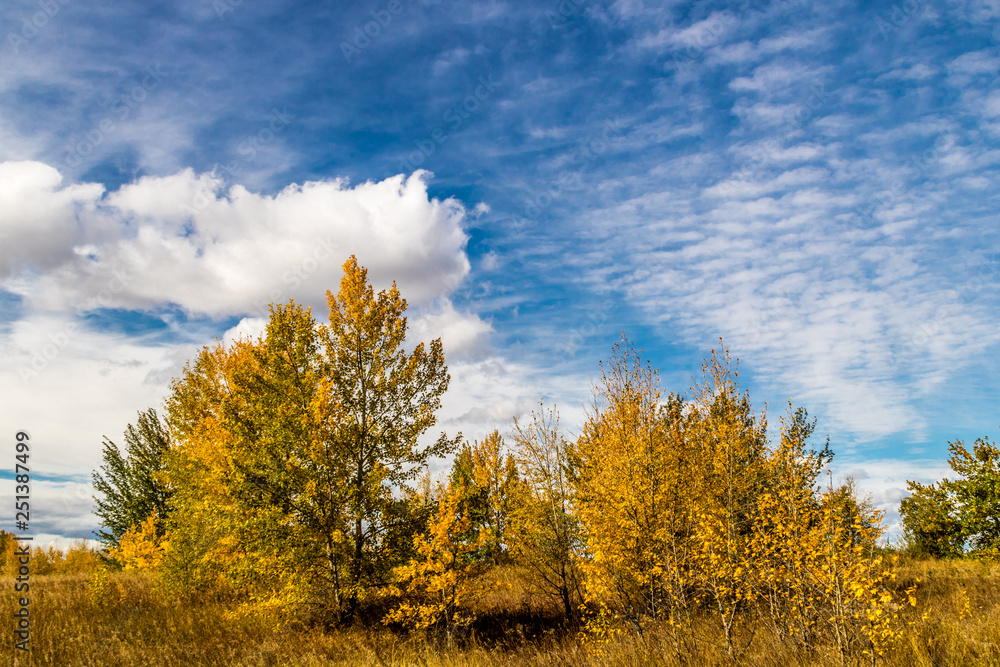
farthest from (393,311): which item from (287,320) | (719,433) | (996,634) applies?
(996,634)

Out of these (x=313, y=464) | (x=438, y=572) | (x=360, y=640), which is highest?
(x=313, y=464)

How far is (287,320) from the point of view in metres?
16.0

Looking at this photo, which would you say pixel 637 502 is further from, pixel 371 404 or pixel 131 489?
pixel 131 489

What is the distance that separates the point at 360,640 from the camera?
12953 millimetres

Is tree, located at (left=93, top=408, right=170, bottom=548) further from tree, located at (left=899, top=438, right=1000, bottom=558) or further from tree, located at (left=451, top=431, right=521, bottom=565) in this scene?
tree, located at (left=899, top=438, right=1000, bottom=558)

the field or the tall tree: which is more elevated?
the tall tree

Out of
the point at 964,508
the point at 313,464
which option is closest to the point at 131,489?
the point at 313,464

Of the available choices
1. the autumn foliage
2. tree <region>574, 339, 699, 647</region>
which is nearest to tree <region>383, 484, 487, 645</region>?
the autumn foliage

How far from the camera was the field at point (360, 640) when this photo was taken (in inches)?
314

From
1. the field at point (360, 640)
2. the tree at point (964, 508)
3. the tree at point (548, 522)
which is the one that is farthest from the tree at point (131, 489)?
the tree at point (964, 508)

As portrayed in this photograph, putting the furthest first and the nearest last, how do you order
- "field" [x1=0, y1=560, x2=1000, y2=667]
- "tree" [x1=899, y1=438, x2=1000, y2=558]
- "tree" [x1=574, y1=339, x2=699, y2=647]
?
1. "tree" [x1=899, y1=438, x2=1000, y2=558]
2. "tree" [x1=574, y1=339, x2=699, y2=647]
3. "field" [x1=0, y1=560, x2=1000, y2=667]

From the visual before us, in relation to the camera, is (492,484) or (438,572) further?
(492,484)

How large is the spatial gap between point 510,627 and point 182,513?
11.5m

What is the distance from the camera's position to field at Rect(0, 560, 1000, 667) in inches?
314
